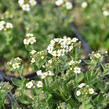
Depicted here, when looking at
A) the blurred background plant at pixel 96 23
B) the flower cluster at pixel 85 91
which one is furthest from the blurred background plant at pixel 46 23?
the flower cluster at pixel 85 91

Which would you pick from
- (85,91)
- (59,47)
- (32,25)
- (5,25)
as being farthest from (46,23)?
(85,91)

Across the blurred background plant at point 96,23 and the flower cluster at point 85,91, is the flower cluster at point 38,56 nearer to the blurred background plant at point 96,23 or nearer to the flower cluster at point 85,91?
the flower cluster at point 85,91

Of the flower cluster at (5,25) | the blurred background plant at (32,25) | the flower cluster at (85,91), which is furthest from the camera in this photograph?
the blurred background plant at (32,25)

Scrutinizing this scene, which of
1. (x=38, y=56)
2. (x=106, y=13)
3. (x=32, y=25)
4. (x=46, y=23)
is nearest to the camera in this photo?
(x=38, y=56)

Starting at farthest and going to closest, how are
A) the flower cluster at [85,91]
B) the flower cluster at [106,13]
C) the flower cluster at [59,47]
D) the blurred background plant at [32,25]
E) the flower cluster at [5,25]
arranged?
the flower cluster at [106,13]
the blurred background plant at [32,25]
the flower cluster at [5,25]
the flower cluster at [59,47]
the flower cluster at [85,91]

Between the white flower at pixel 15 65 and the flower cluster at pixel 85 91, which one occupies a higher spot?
the white flower at pixel 15 65

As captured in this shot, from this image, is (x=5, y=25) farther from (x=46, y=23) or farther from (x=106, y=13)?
(x=106, y=13)

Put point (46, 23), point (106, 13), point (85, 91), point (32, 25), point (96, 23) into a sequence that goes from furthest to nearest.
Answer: point (96, 23) → point (106, 13) → point (46, 23) → point (32, 25) → point (85, 91)

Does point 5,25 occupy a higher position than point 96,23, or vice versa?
point 96,23

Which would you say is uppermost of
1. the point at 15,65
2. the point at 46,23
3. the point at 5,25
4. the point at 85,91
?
the point at 46,23

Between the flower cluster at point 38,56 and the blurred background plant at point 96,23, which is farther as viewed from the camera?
the blurred background plant at point 96,23

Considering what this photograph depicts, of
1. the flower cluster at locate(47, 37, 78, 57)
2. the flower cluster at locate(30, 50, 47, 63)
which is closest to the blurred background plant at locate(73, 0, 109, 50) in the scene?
the flower cluster at locate(47, 37, 78, 57)
